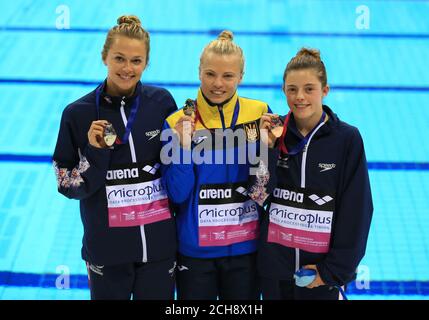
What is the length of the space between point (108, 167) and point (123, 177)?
0.21 feet

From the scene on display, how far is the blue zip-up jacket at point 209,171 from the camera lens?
208 centimetres

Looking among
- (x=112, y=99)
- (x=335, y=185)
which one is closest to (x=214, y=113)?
(x=112, y=99)

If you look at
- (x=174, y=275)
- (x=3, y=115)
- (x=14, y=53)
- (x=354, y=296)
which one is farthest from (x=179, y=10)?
(x=174, y=275)

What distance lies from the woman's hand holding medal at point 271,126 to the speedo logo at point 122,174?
47cm

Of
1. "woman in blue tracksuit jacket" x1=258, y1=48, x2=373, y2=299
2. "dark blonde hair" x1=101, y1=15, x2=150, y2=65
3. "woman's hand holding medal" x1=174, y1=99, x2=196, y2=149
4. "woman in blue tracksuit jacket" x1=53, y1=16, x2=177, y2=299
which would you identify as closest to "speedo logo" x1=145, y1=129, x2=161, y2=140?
"woman in blue tracksuit jacket" x1=53, y1=16, x2=177, y2=299

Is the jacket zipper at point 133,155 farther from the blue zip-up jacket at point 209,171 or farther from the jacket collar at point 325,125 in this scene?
the jacket collar at point 325,125

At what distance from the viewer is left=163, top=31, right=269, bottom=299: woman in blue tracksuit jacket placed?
2.06 metres

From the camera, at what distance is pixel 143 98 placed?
217 centimetres

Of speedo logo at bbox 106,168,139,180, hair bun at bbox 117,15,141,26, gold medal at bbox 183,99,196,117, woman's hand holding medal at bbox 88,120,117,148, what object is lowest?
speedo logo at bbox 106,168,139,180

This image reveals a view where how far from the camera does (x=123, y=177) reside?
212 centimetres

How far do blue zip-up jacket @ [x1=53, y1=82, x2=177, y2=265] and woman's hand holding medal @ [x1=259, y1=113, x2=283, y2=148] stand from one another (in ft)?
1.29

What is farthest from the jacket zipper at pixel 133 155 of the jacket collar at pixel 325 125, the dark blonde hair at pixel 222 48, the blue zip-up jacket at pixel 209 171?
the jacket collar at pixel 325 125

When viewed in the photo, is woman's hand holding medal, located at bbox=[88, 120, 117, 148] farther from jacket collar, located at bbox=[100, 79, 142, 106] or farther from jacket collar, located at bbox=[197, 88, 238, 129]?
jacket collar, located at bbox=[197, 88, 238, 129]

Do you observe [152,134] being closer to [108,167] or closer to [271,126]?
[108,167]
